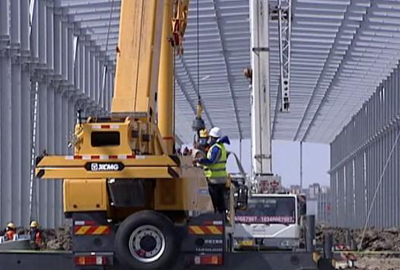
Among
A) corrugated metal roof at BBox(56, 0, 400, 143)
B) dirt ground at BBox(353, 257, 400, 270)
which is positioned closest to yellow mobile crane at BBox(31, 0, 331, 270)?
dirt ground at BBox(353, 257, 400, 270)

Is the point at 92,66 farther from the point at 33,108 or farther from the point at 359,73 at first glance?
the point at 359,73

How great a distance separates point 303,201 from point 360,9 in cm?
1379

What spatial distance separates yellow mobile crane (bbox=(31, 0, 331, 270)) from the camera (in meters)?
13.2

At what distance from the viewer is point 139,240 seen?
1333 centimetres

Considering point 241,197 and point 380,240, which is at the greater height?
point 241,197

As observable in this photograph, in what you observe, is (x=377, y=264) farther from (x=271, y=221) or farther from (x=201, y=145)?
(x=201, y=145)

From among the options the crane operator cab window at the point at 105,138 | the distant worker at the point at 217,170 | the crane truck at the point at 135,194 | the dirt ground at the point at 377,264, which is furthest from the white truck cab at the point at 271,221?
the crane operator cab window at the point at 105,138

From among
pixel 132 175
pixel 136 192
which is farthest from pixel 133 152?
pixel 136 192

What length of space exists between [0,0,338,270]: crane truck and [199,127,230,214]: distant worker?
182 cm

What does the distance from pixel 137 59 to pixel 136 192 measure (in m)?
1.77

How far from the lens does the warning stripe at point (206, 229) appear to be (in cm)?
1365

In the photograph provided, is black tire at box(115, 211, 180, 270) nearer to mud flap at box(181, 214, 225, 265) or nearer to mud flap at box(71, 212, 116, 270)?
mud flap at box(181, 214, 225, 265)

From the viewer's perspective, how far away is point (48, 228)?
38812 millimetres

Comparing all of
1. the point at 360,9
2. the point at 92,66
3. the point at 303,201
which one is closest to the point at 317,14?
the point at 360,9
